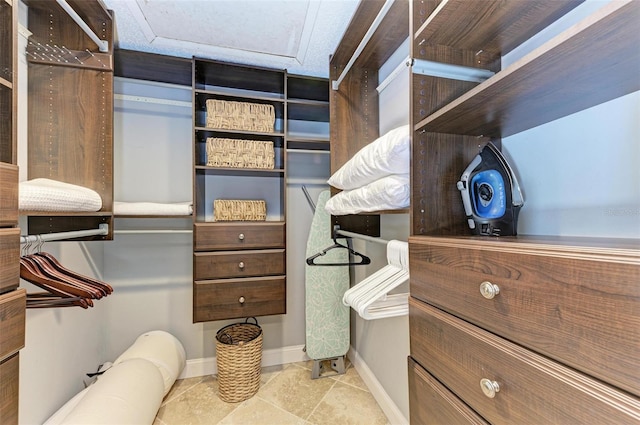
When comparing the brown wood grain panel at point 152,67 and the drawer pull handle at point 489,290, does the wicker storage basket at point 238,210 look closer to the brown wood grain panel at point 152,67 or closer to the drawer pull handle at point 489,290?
the brown wood grain panel at point 152,67

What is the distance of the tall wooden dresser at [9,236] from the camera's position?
63 cm

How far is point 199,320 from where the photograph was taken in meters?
1.74

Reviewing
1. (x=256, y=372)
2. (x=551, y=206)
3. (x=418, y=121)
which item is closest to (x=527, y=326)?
(x=551, y=206)

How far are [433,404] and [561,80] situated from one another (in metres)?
0.84

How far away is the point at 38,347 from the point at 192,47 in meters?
1.83

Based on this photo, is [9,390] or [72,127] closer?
[9,390]

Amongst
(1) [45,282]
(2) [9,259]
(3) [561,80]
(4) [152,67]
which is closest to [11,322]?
(2) [9,259]

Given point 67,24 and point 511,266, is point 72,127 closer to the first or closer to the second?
point 67,24

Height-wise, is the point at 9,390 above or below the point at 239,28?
below

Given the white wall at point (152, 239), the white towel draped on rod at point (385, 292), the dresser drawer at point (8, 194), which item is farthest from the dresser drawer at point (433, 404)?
the white wall at point (152, 239)

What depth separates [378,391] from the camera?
68.3 inches

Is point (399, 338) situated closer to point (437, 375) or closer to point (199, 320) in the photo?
point (437, 375)

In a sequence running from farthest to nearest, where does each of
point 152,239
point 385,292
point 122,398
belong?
point 152,239
point 122,398
point 385,292

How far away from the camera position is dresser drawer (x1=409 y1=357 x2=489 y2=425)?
62 centimetres
